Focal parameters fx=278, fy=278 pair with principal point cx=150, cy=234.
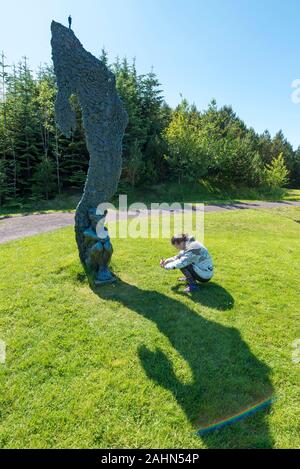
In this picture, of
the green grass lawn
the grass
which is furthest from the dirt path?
the grass

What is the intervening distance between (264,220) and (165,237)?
5570mm

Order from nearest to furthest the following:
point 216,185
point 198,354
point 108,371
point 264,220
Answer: point 108,371
point 198,354
point 264,220
point 216,185

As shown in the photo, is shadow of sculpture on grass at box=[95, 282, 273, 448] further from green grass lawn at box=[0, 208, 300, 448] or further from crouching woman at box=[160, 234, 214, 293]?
crouching woman at box=[160, 234, 214, 293]

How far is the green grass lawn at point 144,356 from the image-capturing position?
2541 millimetres

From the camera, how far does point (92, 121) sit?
17.6 feet

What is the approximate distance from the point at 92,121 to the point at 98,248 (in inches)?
96.6

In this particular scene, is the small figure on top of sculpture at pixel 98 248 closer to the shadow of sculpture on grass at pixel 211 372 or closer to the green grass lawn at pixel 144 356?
the green grass lawn at pixel 144 356

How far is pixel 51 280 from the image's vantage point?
5.51 metres

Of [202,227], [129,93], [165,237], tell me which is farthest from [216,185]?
[165,237]

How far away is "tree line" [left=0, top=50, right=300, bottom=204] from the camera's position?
61.4ft

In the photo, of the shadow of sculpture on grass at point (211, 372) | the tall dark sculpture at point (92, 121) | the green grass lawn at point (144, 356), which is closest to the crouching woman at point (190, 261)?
the green grass lawn at point (144, 356)

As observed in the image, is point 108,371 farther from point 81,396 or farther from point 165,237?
point 165,237

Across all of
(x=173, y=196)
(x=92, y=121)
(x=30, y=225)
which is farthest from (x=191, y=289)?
(x=173, y=196)

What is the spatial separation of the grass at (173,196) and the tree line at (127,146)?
944 millimetres
